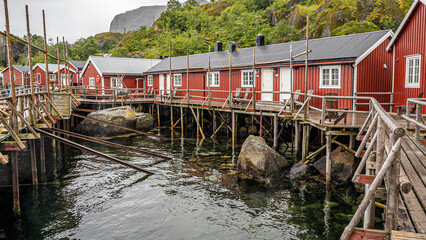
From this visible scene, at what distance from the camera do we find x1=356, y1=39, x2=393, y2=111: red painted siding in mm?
16188

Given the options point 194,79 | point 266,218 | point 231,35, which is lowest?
point 266,218

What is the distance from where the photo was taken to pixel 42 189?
12078 millimetres

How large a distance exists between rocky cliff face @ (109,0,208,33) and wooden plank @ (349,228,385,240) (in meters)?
164

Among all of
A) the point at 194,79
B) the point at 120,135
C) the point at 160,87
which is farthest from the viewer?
the point at 160,87

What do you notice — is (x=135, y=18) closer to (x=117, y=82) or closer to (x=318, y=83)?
(x=117, y=82)

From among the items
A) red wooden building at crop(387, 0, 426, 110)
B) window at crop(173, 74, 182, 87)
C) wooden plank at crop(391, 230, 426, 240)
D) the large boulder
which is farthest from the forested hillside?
wooden plank at crop(391, 230, 426, 240)

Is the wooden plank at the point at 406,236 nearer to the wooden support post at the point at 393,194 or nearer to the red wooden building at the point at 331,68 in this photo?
the wooden support post at the point at 393,194

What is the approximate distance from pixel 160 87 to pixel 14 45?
50.7m

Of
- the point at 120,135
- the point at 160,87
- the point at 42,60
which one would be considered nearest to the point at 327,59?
the point at 120,135

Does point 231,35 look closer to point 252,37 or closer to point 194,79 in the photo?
point 252,37

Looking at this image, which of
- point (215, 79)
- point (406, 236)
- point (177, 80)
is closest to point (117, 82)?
point (177, 80)

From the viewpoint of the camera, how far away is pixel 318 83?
1745 cm

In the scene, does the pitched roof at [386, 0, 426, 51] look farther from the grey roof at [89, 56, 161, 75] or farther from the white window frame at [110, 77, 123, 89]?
the grey roof at [89, 56, 161, 75]

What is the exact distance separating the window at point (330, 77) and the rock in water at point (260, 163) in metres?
5.84
